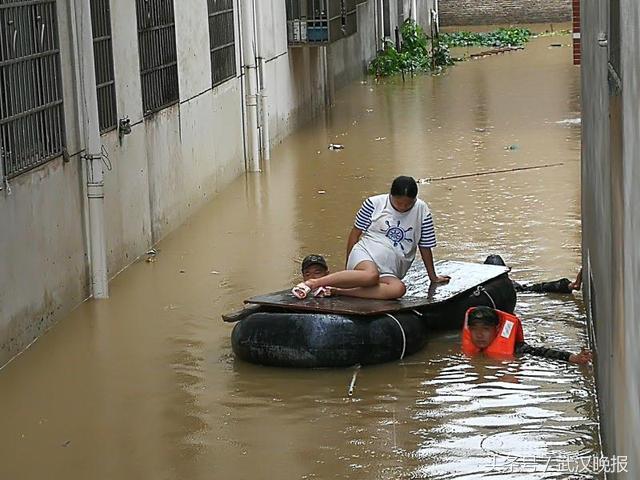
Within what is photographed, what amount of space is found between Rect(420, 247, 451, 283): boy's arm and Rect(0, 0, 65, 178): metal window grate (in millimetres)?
3198

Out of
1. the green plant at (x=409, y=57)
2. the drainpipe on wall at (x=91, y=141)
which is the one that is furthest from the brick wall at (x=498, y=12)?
the drainpipe on wall at (x=91, y=141)

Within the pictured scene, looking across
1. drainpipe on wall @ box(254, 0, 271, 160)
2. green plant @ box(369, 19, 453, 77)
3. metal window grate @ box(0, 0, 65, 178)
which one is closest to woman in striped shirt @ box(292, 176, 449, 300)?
metal window grate @ box(0, 0, 65, 178)

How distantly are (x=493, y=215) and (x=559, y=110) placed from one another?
998cm

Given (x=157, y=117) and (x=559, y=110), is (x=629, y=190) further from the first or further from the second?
(x=559, y=110)

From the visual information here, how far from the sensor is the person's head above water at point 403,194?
936 centimetres

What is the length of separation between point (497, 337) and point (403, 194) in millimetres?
1257

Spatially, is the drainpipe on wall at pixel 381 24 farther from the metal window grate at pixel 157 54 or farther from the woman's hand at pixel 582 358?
the woman's hand at pixel 582 358

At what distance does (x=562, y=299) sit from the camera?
1096cm

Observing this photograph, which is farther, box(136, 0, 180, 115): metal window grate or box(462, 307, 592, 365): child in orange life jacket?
box(136, 0, 180, 115): metal window grate

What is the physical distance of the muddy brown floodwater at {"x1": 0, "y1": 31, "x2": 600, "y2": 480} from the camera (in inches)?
292

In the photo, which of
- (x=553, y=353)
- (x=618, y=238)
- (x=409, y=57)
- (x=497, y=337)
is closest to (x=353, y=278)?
(x=497, y=337)

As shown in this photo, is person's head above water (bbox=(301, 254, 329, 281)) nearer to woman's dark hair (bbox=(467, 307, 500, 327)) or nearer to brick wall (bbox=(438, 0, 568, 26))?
woman's dark hair (bbox=(467, 307, 500, 327))

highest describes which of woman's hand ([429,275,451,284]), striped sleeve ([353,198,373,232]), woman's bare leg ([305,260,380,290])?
striped sleeve ([353,198,373,232])

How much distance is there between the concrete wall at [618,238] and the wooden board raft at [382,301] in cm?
177
